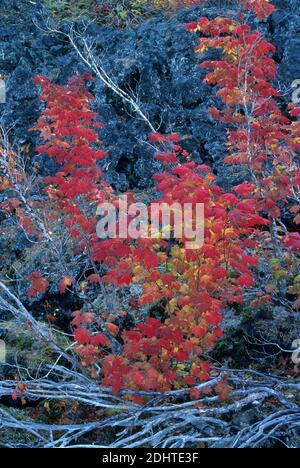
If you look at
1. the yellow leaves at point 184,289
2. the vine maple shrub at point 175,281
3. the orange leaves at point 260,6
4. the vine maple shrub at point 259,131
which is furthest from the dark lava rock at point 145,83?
the yellow leaves at point 184,289

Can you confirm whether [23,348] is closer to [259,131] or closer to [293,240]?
[293,240]

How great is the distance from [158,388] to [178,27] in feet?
23.7

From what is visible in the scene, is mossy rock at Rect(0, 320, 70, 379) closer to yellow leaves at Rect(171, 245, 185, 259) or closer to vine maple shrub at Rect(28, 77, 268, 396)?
vine maple shrub at Rect(28, 77, 268, 396)

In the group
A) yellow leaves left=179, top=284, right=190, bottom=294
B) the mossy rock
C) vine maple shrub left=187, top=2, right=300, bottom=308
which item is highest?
vine maple shrub left=187, top=2, right=300, bottom=308

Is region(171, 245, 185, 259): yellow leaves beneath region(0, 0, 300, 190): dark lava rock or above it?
beneath

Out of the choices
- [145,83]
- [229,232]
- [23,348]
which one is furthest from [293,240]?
[145,83]

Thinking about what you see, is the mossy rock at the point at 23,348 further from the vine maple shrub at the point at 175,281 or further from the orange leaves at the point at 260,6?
the orange leaves at the point at 260,6

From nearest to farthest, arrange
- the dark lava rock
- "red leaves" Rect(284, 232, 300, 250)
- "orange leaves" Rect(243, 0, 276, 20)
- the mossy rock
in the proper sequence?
"red leaves" Rect(284, 232, 300, 250) < the mossy rock < "orange leaves" Rect(243, 0, 276, 20) < the dark lava rock

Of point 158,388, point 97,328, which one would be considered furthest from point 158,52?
point 158,388

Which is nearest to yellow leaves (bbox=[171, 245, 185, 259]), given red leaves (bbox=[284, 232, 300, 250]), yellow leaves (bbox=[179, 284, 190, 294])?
yellow leaves (bbox=[179, 284, 190, 294])

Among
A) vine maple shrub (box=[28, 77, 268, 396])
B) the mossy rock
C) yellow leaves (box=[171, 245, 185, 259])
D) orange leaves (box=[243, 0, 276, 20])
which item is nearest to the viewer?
vine maple shrub (box=[28, 77, 268, 396])

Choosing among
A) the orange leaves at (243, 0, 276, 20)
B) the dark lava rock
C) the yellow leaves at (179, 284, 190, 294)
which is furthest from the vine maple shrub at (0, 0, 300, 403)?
the dark lava rock

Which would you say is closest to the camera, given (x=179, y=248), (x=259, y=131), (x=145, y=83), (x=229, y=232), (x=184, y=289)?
(x=229, y=232)

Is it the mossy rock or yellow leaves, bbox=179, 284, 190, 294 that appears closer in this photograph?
yellow leaves, bbox=179, 284, 190, 294
